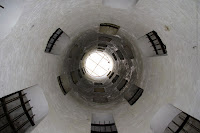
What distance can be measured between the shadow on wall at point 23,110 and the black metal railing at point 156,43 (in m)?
4.82

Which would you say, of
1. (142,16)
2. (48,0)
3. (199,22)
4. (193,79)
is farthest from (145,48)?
(48,0)

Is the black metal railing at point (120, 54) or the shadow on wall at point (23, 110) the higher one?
the black metal railing at point (120, 54)

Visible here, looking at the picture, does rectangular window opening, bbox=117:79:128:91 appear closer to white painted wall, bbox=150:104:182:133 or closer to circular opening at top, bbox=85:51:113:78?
white painted wall, bbox=150:104:182:133

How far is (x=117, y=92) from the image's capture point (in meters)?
9.52

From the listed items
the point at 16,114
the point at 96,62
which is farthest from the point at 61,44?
the point at 96,62

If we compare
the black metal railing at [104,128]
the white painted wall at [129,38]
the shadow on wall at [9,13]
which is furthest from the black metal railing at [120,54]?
the shadow on wall at [9,13]

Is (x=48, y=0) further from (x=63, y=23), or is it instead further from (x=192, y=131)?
(x=192, y=131)

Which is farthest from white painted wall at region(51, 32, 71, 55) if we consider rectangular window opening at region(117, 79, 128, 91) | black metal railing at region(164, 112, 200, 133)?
black metal railing at region(164, 112, 200, 133)

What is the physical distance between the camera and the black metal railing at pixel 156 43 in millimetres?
6484

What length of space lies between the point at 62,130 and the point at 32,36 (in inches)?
143

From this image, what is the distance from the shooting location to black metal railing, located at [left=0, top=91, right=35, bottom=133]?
546 cm

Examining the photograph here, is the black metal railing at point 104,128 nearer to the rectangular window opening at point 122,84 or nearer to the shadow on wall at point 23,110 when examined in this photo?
the rectangular window opening at point 122,84

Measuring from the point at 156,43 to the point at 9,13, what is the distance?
17.4ft

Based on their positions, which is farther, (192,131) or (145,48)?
(145,48)
